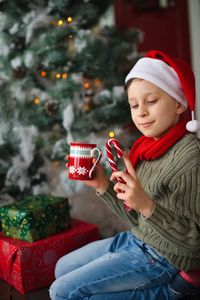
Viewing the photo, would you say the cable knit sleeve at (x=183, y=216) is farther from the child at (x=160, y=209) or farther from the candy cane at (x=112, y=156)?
the candy cane at (x=112, y=156)

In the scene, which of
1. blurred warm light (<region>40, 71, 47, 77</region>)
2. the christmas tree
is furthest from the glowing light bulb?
blurred warm light (<region>40, 71, 47, 77</region>)

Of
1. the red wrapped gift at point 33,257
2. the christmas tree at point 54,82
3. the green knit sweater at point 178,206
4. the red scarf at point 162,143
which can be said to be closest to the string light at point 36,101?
the christmas tree at point 54,82

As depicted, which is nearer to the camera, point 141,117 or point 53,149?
point 141,117

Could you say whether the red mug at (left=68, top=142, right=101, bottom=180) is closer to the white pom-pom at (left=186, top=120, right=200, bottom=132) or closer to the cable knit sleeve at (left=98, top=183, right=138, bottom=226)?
the cable knit sleeve at (left=98, top=183, right=138, bottom=226)

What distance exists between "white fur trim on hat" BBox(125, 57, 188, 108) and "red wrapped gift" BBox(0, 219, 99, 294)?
81cm

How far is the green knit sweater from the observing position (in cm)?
122

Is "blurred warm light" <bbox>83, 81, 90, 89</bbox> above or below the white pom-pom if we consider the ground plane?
above

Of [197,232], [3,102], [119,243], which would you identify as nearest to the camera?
[197,232]

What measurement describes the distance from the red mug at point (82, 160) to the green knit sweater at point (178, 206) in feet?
0.76

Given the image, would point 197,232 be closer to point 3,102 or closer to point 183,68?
point 183,68

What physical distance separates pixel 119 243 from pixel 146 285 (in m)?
0.26

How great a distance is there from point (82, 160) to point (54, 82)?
970 mm

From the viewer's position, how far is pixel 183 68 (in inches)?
53.8

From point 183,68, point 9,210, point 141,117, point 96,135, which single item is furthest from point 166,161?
point 96,135
